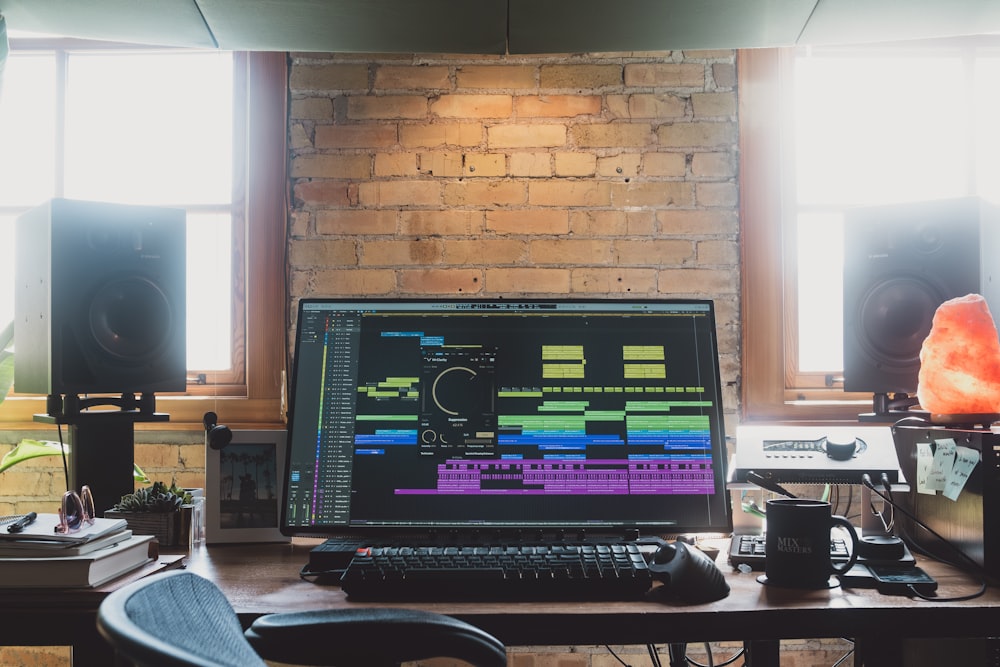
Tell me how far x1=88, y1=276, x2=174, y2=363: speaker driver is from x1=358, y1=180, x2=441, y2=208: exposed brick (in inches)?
26.9

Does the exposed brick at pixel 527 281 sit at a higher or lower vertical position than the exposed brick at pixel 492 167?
lower

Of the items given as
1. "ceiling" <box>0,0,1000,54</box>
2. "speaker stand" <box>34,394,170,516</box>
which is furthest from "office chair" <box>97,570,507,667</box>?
"ceiling" <box>0,0,1000,54</box>

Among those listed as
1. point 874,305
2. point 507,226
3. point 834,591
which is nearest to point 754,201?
point 874,305

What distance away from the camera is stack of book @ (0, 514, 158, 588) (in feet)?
3.98

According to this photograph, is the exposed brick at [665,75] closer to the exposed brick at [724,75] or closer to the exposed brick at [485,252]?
the exposed brick at [724,75]

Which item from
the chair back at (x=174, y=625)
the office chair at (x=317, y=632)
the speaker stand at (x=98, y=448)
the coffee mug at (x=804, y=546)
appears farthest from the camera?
the speaker stand at (x=98, y=448)

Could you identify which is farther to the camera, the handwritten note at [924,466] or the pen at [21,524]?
the handwritten note at [924,466]

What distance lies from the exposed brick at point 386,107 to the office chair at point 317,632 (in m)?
1.65

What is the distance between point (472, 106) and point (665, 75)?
0.58m

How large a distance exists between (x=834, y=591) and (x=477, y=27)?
5.08 ft

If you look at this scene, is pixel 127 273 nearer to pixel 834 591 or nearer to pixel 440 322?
pixel 440 322

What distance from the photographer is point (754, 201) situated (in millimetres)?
2221

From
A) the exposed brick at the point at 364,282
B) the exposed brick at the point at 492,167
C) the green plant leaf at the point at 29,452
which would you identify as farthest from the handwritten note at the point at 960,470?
the green plant leaf at the point at 29,452

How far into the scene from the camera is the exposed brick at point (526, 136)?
220cm
